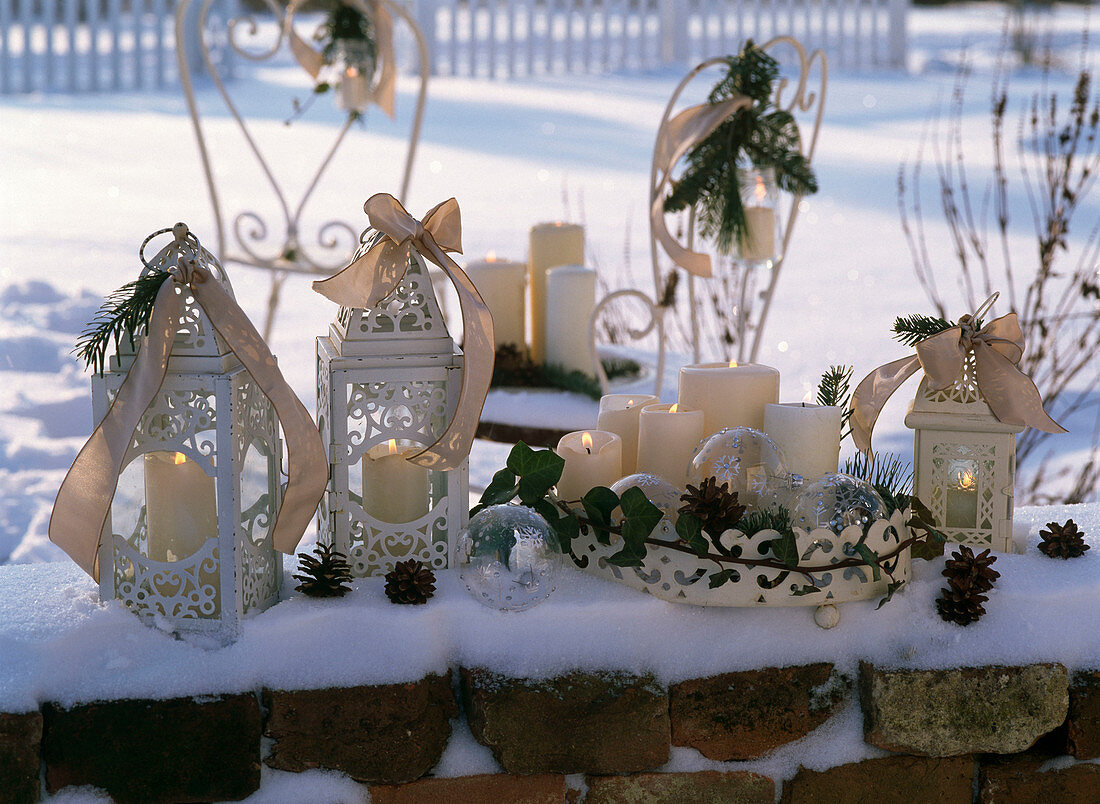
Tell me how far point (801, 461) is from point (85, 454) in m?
0.68

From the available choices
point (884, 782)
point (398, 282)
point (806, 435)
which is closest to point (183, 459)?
point (398, 282)

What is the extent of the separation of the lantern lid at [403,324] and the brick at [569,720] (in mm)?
313

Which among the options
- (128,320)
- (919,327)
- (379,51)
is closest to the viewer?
(128,320)

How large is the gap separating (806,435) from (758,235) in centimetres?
67

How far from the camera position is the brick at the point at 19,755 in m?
0.96

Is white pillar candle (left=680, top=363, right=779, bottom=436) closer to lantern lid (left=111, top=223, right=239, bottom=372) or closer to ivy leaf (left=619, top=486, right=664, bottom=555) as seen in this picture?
ivy leaf (left=619, top=486, right=664, bottom=555)

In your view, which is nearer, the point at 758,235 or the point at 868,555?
the point at 868,555

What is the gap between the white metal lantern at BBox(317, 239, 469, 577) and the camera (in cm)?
105

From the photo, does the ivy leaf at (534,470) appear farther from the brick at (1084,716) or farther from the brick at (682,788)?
the brick at (1084,716)

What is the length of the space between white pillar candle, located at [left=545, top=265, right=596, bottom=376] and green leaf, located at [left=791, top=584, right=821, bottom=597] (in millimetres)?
812

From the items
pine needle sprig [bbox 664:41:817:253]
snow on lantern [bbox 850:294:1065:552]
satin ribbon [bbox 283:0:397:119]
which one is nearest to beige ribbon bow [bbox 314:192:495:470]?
snow on lantern [bbox 850:294:1065:552]

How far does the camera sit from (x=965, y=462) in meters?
1.13

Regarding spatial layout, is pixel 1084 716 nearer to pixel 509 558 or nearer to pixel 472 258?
pixel 509 558

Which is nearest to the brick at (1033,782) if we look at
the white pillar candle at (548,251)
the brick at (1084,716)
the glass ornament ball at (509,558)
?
the brick at (1084,716)
